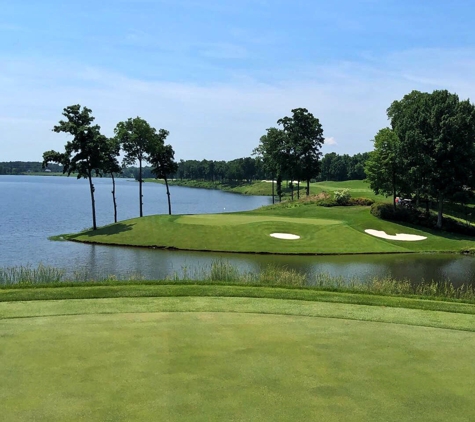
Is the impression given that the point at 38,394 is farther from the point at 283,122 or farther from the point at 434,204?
the point at 283,122

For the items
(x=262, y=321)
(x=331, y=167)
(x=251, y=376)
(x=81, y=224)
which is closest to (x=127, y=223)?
(x=81, y=224)

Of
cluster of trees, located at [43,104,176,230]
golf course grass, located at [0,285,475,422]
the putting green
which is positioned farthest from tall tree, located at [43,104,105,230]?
golf course grass, located at [0,285,475,422]

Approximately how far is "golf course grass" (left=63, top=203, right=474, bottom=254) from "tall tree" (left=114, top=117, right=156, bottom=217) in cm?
1018

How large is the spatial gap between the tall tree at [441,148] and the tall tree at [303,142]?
73.5ft

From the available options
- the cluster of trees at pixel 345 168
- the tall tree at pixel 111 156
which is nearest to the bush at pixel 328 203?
→ the tall tree at pixel 111 156

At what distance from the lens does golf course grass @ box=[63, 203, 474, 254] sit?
36938 mm

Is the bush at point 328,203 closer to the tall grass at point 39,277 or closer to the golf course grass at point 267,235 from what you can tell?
the golf course grass at point 267,235

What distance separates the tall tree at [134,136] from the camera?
166ft

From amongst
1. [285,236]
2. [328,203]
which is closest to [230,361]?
[285,236]

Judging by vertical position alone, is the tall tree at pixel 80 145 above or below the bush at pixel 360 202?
above

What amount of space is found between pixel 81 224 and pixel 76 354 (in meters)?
52.9

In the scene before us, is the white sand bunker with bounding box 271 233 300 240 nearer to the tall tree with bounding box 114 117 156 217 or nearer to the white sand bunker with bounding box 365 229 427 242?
the white sand bunker with bounding box 365 229 427 242

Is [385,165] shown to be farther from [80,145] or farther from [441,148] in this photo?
[80,145]

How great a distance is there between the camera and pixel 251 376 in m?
7.71
